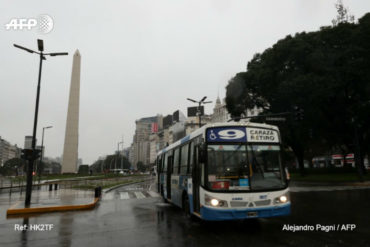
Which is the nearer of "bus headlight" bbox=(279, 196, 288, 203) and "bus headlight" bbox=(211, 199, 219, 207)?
"bus headlight" bbox=(211, 199, 219, 207)

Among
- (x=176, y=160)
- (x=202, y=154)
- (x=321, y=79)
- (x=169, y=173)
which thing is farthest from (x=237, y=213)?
(x=321, y=79)

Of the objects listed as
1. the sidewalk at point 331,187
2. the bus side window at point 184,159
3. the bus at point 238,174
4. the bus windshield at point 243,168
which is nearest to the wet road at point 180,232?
the bus at point 238,174

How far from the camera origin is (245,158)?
7.91m

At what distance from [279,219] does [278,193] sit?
7.54ft

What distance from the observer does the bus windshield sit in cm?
764

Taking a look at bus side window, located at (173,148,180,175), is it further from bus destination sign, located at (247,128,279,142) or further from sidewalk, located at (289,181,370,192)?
sidewalk, located at (289,181,370,192)

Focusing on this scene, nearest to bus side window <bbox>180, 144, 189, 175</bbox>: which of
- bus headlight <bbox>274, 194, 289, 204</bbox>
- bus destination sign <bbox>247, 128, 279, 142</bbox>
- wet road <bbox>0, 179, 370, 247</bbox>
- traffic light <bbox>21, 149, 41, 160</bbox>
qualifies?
wet road <bbox>0, 179, 370, 247</bbox>

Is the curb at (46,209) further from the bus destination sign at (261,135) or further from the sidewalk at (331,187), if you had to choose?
the sidewalk at (331,187)

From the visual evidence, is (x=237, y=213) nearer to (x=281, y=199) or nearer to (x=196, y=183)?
(x=281, y=199)

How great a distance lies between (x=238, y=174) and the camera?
25.3ft

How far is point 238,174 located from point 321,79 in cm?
2152

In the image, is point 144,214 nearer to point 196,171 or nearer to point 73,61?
point 196,171

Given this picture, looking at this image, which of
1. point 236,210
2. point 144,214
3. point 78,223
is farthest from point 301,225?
point 78,223

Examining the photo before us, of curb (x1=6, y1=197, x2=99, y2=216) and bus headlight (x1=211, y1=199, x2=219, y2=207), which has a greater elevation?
bus headlight (x1=211, y1=199, x2=219, y2=207)
